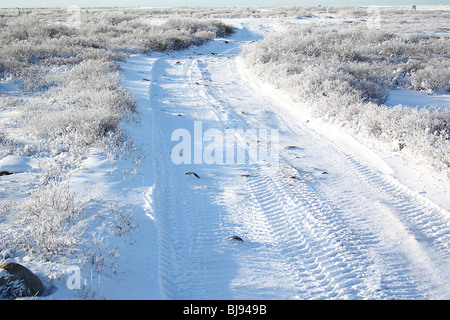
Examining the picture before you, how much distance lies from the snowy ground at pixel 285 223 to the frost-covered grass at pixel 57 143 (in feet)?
1.19

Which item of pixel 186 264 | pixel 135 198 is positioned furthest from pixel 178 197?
pixel 186 264

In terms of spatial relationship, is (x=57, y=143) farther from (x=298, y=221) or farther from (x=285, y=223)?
(x=298, y=221)

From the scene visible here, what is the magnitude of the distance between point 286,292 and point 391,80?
455 inches

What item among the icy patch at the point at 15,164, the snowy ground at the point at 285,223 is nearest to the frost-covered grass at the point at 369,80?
the snowy ground at the point at 285,223

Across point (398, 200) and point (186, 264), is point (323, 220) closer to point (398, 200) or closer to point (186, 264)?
point (398, 200)

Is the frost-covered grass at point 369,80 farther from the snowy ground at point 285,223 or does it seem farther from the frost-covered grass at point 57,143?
the frost-covered grass at point 57,143

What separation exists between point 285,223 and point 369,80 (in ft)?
30.2

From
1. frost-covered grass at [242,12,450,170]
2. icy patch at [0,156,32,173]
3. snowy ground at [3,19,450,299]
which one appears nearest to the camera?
snowy ground at [3,19,450,299]

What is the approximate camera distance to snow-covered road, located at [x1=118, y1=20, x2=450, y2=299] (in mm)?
3395

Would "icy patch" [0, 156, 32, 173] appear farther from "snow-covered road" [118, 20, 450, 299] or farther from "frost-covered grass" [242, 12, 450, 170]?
"frost-covered grass" [242, 12, 450, 170]

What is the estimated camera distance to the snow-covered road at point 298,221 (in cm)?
339

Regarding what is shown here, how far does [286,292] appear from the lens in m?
3.29

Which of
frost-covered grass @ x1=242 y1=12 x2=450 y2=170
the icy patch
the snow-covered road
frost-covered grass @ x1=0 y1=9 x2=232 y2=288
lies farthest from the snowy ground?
the icy patch

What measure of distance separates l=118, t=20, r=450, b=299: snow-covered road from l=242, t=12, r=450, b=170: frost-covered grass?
0.54 m
